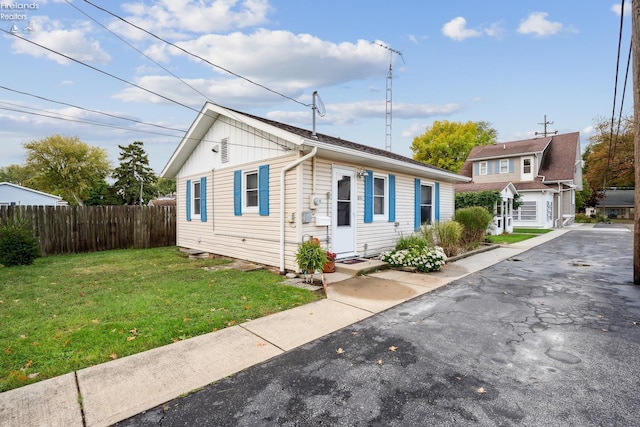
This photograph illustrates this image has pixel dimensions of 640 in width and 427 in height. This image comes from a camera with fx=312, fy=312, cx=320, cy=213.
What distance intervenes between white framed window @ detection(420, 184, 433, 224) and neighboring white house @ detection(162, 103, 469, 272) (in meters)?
0.04

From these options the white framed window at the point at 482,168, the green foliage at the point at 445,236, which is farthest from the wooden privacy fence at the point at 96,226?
the white framed window at the point at 482,168

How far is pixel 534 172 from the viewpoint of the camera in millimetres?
23531

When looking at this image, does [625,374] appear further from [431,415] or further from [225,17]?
[225,17]

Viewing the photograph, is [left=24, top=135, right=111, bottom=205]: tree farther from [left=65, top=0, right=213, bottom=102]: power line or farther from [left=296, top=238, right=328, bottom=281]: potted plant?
[left=296, top=238, right=328, bottom=281]: potted plant

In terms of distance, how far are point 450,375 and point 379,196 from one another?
22.2ft

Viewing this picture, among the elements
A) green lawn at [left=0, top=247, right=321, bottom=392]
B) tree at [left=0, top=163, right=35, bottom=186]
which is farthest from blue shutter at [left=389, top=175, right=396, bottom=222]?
tree at [left=0, top=163, right=35, bottom=186]

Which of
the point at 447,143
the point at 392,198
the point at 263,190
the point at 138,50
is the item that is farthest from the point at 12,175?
the point at 392,198

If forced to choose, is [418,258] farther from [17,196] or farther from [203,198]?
[17,196]

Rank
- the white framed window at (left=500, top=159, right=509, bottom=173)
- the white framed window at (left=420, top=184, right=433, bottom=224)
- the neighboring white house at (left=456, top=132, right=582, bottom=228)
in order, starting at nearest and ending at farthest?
the white framed window at (left=420, top=184, right=433, bottom=224) → the neighboring white house at (left=456, top=132, right=582, bottom=228) → the white framed window at (left=500, top=159, right=509, bottom=173)

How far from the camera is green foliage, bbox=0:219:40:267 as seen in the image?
8.18m

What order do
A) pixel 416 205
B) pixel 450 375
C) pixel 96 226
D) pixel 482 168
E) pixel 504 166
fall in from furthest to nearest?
pixel 482 168 → pixel 504 166 → pixel 96 226 → pixel 416 205 → pixel 450 375

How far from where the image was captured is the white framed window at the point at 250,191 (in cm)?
842

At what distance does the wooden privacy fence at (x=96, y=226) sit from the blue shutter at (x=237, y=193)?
18.8ft

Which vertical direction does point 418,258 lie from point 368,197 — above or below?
below
